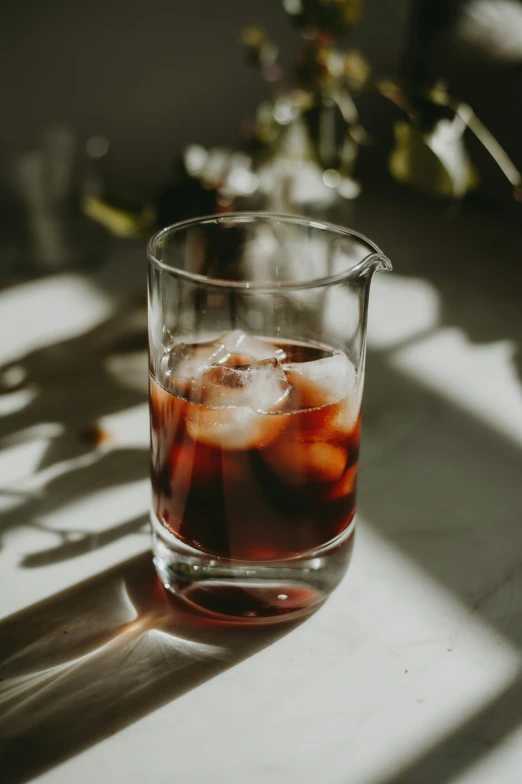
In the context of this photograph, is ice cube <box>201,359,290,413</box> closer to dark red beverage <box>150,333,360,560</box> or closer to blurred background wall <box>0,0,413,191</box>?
dark red beverage <box>150,333,360,560</box>

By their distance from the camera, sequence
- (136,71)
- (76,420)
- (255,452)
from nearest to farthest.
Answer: (255,452) < (76,420) < (136,71)

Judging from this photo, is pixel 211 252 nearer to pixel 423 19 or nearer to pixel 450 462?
pixel 450 462

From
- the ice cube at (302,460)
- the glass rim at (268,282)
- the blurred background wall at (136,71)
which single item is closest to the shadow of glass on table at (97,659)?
the ice cube at (302,460)

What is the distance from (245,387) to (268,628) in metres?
0.19

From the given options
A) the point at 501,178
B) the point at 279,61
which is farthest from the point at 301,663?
the point at 279,61

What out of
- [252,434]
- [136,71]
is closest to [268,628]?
[252,434]

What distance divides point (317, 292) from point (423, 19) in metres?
1.42

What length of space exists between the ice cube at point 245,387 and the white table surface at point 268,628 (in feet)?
0.58

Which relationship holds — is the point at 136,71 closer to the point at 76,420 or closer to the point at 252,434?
the point at 76,420

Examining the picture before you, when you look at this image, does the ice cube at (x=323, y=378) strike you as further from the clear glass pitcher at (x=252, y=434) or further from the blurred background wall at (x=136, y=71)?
the blurred background wall at (x=136, y=71)

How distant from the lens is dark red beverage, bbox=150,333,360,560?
56 cm

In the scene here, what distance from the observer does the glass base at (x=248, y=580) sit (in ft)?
1.94

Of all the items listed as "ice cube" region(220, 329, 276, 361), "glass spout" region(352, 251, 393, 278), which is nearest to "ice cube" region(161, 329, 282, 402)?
"ice cube" region(220, 329, 276, 361)

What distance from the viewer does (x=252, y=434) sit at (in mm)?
561
